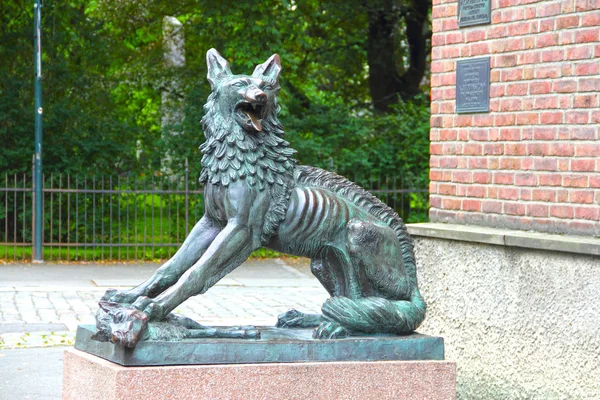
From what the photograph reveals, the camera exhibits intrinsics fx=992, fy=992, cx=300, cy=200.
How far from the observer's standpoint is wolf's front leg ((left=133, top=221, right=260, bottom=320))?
468cm

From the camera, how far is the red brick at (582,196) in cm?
651

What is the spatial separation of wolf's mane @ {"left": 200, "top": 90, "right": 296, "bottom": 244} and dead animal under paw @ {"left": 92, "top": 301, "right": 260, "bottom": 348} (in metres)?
0.50

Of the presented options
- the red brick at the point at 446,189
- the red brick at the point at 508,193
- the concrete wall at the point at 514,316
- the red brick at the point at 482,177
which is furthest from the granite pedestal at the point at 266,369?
the red brick at the point at 446,189

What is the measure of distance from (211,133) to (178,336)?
1040 mm

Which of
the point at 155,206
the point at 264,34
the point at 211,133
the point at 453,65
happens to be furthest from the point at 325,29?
the point at 211,133

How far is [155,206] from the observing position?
59.7 ft

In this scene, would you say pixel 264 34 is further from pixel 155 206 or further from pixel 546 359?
pixel 546 359

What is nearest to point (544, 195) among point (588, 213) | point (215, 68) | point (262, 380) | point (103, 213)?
point (588, 213)

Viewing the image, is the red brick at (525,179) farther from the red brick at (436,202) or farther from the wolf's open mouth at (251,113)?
the wolf's open mouth at (251,113)

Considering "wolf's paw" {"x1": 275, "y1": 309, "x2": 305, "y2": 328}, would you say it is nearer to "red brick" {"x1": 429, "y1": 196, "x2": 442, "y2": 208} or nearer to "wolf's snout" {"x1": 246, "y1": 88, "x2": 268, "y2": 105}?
"wolf's snout" {"x1": 246, "y1": 88, "x2": 268, "y2": 105}

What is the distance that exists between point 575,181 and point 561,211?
0.23m

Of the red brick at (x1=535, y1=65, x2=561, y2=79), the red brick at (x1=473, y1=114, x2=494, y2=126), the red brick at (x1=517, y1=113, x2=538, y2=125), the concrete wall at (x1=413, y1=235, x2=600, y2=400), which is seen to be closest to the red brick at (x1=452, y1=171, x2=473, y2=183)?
the red brick at (x1=473, y1=114, x2=494, y2=126)

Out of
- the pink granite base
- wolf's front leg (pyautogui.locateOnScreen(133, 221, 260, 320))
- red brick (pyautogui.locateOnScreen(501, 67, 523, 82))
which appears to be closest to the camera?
the pink granite base

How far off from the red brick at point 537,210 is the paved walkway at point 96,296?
3624 millimetres
